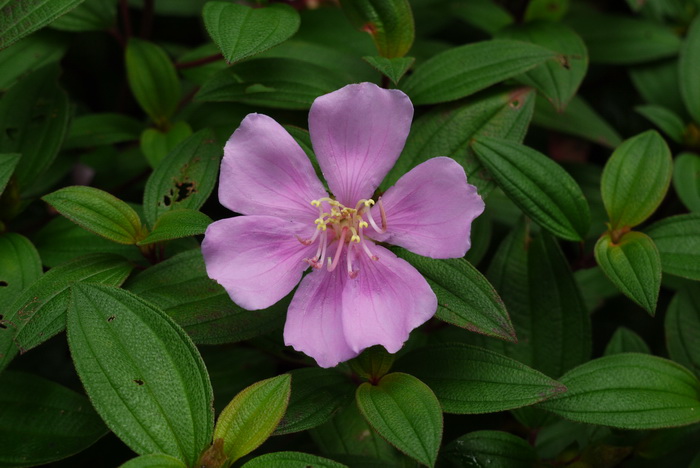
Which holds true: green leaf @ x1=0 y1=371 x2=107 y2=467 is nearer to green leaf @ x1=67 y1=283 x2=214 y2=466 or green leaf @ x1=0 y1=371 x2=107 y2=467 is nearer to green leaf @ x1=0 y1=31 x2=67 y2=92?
green leaf @ x1=67 y1=283 x2=214 y2=466

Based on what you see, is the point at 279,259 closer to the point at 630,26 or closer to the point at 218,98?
the point at 218,98

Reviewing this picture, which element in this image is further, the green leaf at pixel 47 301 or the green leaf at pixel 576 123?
the green leaf at pixel 576 123

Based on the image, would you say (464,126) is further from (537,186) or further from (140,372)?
(140,372)

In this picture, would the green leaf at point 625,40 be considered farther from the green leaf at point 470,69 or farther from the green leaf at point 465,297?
the green leaf at point 465,297

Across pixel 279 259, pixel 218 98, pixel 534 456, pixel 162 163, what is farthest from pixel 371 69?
pixel 534 456

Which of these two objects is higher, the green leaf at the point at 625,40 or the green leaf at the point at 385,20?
the green leaf at the point at 385,20

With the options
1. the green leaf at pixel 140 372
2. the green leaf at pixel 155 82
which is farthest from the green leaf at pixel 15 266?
the green leaf at pixel 155 82

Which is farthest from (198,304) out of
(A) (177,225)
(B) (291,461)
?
(B) (291,461)

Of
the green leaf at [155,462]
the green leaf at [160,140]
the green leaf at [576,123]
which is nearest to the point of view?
the green leaf at [155,462]
